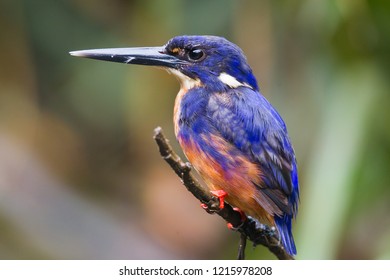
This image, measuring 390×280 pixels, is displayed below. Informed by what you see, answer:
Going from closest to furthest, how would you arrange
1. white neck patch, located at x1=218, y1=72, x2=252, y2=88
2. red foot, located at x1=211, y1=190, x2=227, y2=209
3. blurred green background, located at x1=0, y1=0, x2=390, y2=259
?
red foot, located at x1=211, y1=190, x2=227, y2=209, white neck patch, located at x1=218, y1=72, x2=252, y2=88, blurred green background, located at x1=0, y1=0, x2=390, y2=259

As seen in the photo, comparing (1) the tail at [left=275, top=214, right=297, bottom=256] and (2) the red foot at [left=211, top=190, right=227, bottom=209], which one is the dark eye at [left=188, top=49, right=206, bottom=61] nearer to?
(2) the red foot at [left=211, top=190, right=227, bottom=209]

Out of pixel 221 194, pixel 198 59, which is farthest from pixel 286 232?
pixel 198 59

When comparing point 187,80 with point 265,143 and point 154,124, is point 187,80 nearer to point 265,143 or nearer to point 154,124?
point 265,143

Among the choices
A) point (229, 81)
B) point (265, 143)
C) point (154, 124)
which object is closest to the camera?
point (265, 143)

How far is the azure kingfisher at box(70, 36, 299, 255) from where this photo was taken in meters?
2.37

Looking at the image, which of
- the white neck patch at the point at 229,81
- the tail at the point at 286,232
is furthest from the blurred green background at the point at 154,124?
the white neck patch at the point at 229,81

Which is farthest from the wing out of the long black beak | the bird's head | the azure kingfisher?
the long black beak

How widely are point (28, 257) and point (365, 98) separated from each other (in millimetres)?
1313

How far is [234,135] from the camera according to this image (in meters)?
2.40

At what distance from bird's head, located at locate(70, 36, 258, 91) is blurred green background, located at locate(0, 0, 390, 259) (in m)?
0.52

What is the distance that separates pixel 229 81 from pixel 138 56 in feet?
0.91

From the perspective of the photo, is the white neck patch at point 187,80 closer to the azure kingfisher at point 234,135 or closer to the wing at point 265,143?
the azure kingfisher at point 234,135

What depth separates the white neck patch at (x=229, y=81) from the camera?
2475mm

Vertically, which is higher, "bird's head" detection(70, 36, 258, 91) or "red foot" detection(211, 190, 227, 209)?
"bird's head" detection(70, 36, 258, 91)
